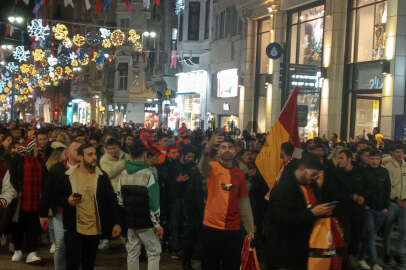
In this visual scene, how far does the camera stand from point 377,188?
909 cm

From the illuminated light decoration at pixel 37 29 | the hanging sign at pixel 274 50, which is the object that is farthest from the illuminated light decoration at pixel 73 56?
the hanging sign at pixel 274 50

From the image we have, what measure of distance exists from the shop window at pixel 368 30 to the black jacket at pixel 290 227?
1711 centimetres

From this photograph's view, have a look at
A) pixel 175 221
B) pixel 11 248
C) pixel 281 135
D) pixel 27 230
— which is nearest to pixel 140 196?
pixel 281 135

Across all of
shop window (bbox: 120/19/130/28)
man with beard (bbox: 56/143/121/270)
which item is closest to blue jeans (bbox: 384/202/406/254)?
man with beard (bbox: 56/143/121/270)

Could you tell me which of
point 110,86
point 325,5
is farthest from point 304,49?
point 110,86

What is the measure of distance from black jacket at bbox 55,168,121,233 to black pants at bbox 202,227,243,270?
3.83ft

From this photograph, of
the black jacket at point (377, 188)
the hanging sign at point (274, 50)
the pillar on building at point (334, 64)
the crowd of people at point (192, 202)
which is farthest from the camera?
the pillar on building at point (334, 64)

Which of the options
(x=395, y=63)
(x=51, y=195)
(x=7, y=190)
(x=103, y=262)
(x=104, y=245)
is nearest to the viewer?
(x=51, y=195)

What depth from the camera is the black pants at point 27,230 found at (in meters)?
8.92

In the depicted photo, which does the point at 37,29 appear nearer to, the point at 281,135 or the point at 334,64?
the point at 334,64

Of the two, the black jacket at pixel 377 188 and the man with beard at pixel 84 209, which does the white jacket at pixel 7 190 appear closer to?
the man with beard at pixel 84 209

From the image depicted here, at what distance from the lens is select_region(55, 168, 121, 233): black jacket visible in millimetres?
6457

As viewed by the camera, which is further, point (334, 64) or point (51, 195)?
point (334, 64)

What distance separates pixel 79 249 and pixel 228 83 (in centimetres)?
2953
